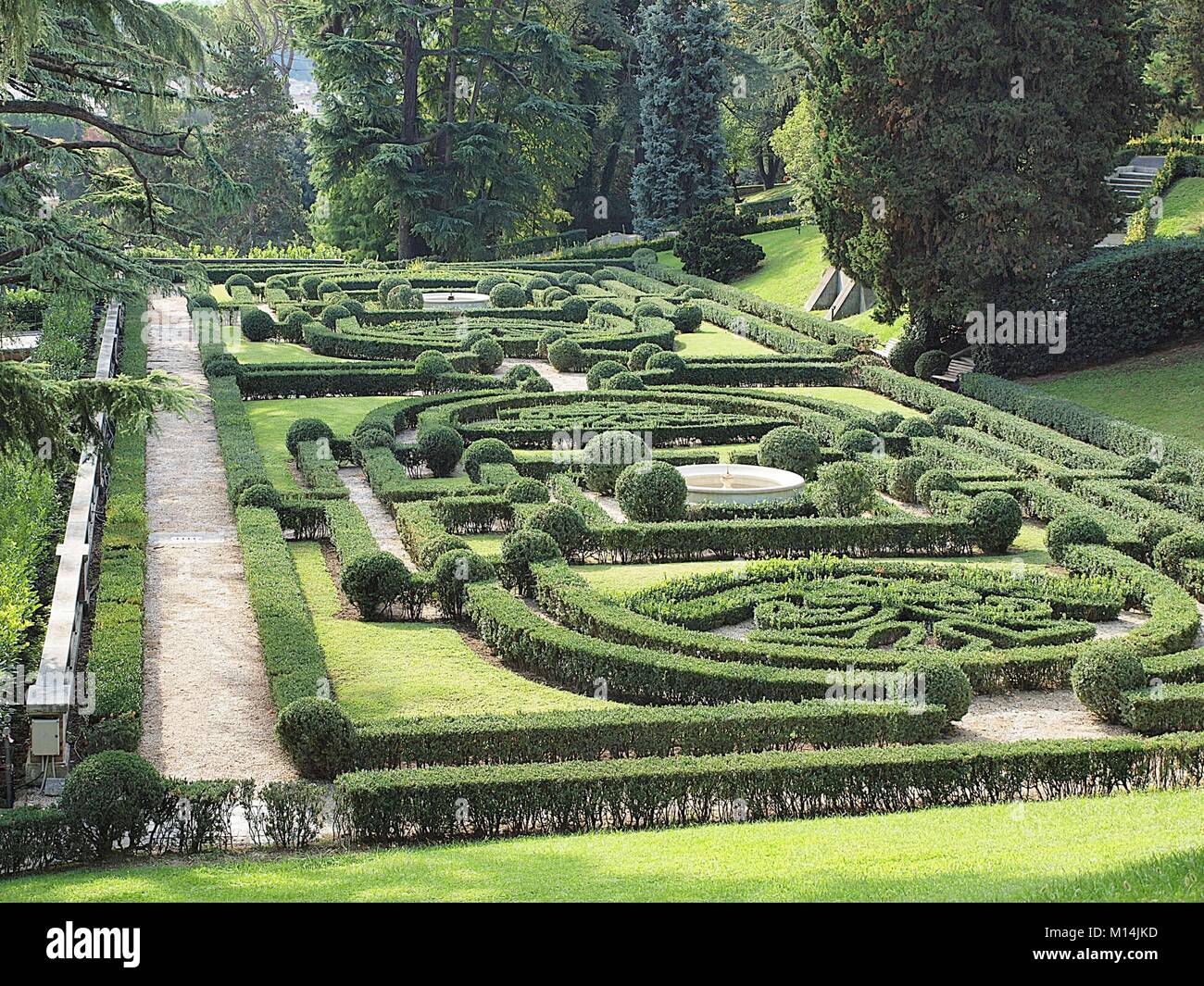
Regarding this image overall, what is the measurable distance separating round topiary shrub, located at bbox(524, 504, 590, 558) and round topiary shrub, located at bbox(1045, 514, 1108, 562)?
582 cm

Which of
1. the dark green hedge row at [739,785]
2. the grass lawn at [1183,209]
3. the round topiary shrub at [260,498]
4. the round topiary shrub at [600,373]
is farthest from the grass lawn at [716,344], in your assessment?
the dark green hedge row at [739,785]

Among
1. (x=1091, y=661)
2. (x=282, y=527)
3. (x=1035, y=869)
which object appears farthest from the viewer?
(x=282, y=527)

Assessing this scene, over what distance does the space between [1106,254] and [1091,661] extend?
18.6 metres

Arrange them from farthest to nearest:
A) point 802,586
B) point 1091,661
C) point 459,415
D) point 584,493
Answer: point 459,415 → point 584,493 → point 802,586 → point 1091,661

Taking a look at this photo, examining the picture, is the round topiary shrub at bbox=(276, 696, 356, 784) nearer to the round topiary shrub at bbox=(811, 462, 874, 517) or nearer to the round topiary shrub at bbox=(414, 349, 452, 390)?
the round topiary shrub at bbox=(811, 462, 874, 517)

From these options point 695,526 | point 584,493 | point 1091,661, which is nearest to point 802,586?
point 695,526

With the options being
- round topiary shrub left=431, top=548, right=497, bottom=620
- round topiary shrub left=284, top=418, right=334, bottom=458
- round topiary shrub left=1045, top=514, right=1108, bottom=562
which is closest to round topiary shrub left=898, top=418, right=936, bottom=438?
round topiary shrub left=1045, top=514, right=1108, bottom=562

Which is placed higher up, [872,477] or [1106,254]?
[1106,254]

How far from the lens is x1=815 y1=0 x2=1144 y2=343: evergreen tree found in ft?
95.6

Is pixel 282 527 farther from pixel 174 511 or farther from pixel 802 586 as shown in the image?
pixel 802 586

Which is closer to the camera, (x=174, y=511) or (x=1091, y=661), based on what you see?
(x=1091, y=661)

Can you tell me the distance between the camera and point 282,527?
19.7 m

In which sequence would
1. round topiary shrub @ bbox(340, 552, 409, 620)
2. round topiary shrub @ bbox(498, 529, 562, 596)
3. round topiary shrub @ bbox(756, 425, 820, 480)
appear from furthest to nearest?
round topiary shrub @ bbox(756, 425, 820, 480)
round topiary shrub @ bbox(498, 529, 562, 596)
round topiary shrub @ bbox(340, 552, 409, 620)

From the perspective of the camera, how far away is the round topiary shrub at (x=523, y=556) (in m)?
17.1
